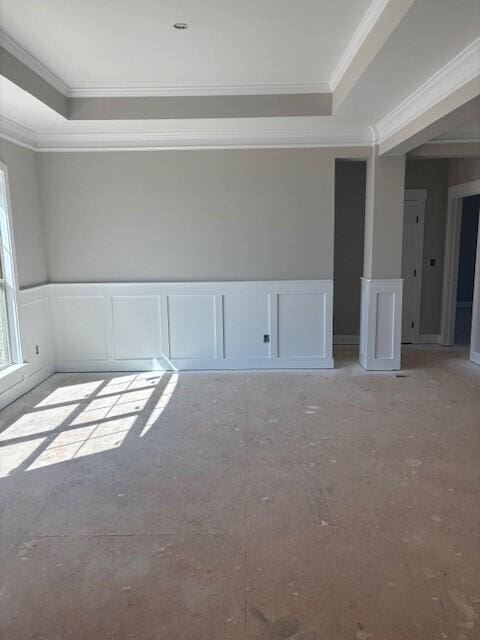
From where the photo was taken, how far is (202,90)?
13.6 feet

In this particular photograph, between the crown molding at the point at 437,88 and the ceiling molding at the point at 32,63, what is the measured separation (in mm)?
2852

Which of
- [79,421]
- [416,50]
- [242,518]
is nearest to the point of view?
[242,518]

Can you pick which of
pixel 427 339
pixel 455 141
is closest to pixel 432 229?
pixel 427 339

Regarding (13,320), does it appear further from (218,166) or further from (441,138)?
(441,138)

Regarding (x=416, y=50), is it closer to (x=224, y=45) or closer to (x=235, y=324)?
(x=224, y=45)

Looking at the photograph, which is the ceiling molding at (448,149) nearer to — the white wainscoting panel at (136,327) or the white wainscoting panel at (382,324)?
the white wainscoting panel at (382,324)

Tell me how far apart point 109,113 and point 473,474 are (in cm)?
414

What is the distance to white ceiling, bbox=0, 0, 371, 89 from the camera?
2713mm

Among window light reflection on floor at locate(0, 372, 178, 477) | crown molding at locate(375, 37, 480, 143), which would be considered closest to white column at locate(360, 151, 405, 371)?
crown molding at locate(375, 37, 480, 143)

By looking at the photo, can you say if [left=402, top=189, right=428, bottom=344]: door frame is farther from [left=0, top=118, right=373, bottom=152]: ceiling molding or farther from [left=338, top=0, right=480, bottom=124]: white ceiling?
[left=338, top=0, right=480, bottom=124]: white ceiling

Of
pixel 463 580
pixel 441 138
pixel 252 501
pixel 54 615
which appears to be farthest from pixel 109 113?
pixel 463 580

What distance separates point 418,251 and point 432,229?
34cm

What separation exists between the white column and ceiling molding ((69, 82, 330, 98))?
1.18 metres

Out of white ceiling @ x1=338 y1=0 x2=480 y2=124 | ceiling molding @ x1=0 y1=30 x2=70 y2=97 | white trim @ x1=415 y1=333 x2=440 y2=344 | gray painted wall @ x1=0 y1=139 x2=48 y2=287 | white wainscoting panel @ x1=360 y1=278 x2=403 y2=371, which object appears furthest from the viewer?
white trim @ x1=415 y1=333 x2=440 y2=344
